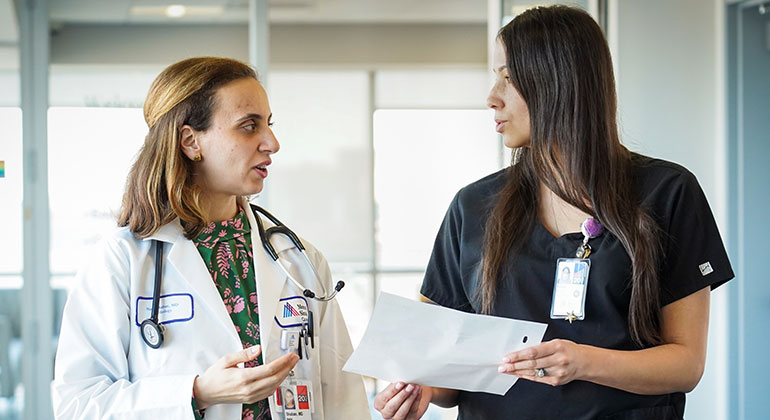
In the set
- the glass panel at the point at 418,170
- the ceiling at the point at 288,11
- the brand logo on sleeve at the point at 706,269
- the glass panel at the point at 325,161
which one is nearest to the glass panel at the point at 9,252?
the ceiling at the point at 288,11

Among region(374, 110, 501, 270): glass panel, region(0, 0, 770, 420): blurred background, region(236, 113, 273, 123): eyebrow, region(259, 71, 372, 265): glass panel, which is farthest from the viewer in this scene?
region(374, 110, 501, 270): glass panel

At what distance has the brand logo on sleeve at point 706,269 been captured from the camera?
137 cm

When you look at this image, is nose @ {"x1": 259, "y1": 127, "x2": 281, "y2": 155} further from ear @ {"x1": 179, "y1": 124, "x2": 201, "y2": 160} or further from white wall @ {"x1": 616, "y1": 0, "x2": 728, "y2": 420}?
white wall @ {"x1": 616, "y1": 0, "x2": 728, "y2": 420}

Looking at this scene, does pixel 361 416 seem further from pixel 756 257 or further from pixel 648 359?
pixel 756 257

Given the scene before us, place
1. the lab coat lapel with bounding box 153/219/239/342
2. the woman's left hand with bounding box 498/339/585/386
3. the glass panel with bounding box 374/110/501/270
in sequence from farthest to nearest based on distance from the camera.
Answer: the glass panel with bounding box 374/110/501/270, the lab coat lapel with bounding box 153/219/239/342, the woman's left hand with bounding box 498/339/585/386

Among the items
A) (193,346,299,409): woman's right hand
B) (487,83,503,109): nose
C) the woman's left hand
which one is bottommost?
(193,346,299,409): woman's right hand

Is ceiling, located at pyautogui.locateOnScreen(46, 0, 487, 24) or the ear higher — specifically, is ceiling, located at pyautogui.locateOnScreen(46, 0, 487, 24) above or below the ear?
above

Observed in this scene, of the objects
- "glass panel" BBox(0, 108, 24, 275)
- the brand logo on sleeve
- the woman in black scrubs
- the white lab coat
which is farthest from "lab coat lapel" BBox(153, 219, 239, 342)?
"glass panel" BBox(0, 108, 24, 275)

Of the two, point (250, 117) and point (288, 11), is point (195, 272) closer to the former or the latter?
point (250, 117)

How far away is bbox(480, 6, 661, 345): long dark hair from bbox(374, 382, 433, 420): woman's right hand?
0.69 feet

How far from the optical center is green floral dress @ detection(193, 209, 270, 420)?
1.52m

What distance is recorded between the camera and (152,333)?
1.43 metres

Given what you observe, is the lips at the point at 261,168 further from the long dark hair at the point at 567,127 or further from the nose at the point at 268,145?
the long dark hair at the point at 567,127

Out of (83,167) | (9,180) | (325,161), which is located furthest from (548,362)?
(325,161)
